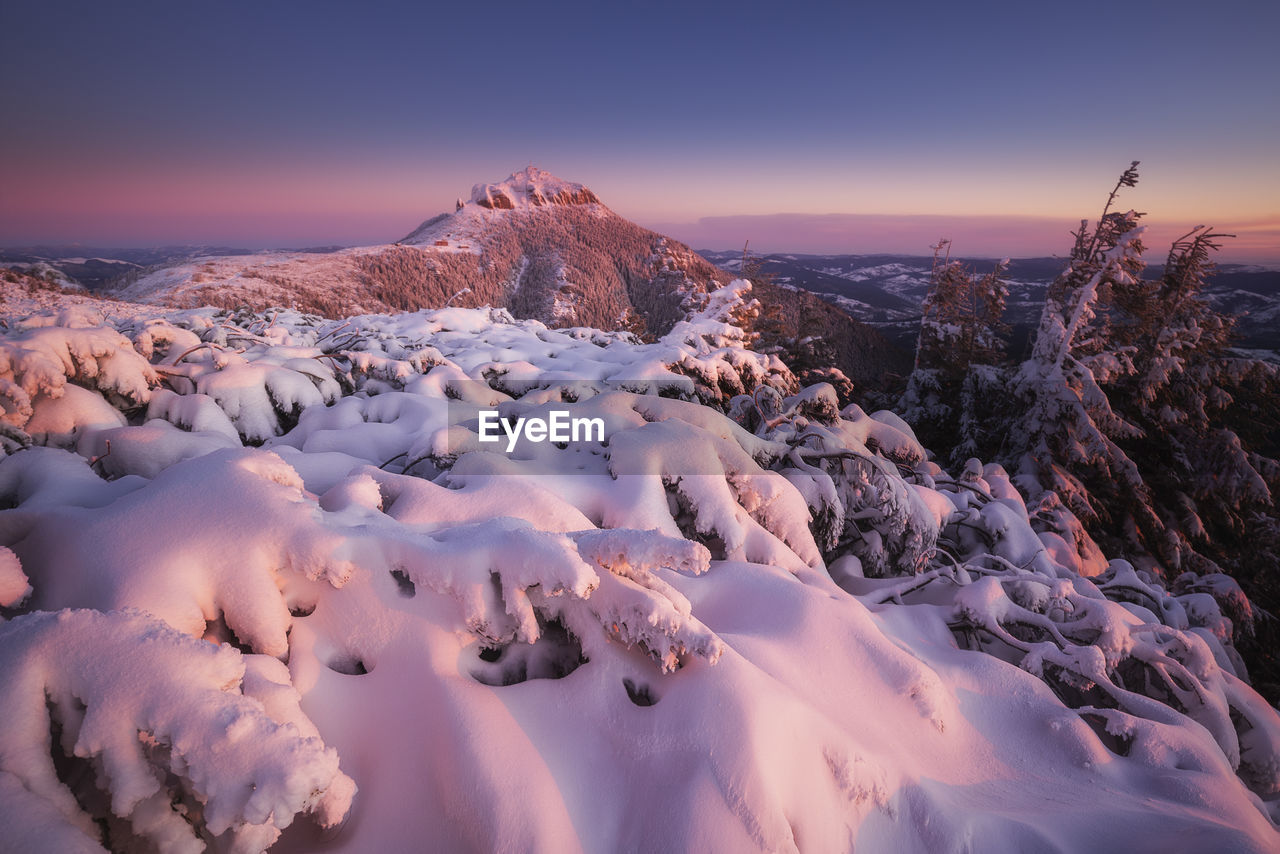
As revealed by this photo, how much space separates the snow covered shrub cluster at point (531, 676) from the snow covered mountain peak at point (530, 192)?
4360 inches

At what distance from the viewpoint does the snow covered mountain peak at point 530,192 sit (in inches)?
3999

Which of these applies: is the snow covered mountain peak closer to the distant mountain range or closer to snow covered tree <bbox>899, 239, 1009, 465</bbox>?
the distant mountain range

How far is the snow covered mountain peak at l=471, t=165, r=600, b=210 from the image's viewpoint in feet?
333

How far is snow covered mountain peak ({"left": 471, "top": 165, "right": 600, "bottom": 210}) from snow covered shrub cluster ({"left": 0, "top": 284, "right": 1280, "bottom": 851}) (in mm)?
110733

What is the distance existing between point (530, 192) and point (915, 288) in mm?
121682

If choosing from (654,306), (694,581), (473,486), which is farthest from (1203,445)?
(654,306)

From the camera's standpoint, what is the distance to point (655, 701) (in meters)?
1.90

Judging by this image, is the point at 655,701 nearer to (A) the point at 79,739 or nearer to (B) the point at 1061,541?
(A) the point at 79,739

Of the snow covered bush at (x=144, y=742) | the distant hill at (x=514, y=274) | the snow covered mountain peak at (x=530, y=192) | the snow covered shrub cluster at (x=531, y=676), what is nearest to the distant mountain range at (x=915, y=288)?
the distant hill at (x=514, y=274)

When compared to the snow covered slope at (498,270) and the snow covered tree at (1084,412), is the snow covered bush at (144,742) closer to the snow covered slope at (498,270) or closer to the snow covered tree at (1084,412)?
the snow covered tree at (1084,412)

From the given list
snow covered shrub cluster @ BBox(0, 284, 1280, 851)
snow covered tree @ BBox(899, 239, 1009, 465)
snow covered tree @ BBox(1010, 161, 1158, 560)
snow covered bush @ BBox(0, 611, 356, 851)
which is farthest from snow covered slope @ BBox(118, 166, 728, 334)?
snow covered bush @ BBox(0, 611, 356, 851)

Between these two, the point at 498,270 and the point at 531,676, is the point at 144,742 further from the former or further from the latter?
the point at 498,270

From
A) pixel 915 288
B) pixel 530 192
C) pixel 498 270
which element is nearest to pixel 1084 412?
pixel 498 270

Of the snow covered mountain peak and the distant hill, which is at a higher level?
the snow covered mountain peak
